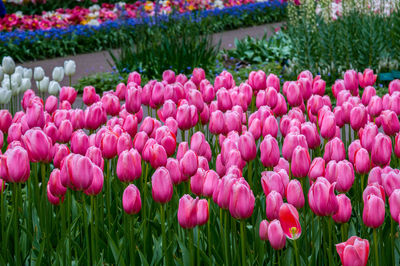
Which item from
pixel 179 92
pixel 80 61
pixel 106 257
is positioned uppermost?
pixel 179 92

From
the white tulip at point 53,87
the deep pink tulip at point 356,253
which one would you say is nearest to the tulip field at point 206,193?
the deep pink tulip at point 356,253

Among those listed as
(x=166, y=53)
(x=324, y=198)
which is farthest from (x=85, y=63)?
(x=324, y=198)

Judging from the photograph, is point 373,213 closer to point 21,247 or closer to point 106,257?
point 106,257

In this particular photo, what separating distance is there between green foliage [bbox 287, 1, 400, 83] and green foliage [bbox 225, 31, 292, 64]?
1.82 m

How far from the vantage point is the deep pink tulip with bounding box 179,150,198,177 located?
217 centimetres

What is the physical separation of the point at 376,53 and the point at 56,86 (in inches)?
181

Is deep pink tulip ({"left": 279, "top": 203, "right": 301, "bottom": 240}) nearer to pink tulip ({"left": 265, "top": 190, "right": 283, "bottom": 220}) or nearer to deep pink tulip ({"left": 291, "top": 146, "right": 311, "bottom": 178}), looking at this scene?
pink tulip ({"left": 265, "top": 190, "right": 283, "bottom": 220})

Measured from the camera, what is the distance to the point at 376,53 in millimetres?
7578

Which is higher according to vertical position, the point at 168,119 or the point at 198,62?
the point at 168,119

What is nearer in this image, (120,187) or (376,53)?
(120,187)

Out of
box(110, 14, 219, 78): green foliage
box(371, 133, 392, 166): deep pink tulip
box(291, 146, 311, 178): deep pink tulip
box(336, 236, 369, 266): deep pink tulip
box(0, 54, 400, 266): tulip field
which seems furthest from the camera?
box(110, 14, 219, 78): green foliage

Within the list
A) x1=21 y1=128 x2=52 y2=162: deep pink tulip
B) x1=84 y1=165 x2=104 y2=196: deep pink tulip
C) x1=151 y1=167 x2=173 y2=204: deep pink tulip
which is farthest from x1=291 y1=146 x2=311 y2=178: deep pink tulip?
x1=21 y1=128 x2=52 y2=162: deep pink tulip

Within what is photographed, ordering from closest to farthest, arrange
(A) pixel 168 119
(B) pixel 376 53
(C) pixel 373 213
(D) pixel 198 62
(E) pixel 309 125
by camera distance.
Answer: (C) pixel 373 213
(E) pixel 309 125
(A) pixel 168 119
(B) pixel 376 53
(D) pixel 198 62

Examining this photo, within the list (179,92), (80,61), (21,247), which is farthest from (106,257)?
(80,61)
